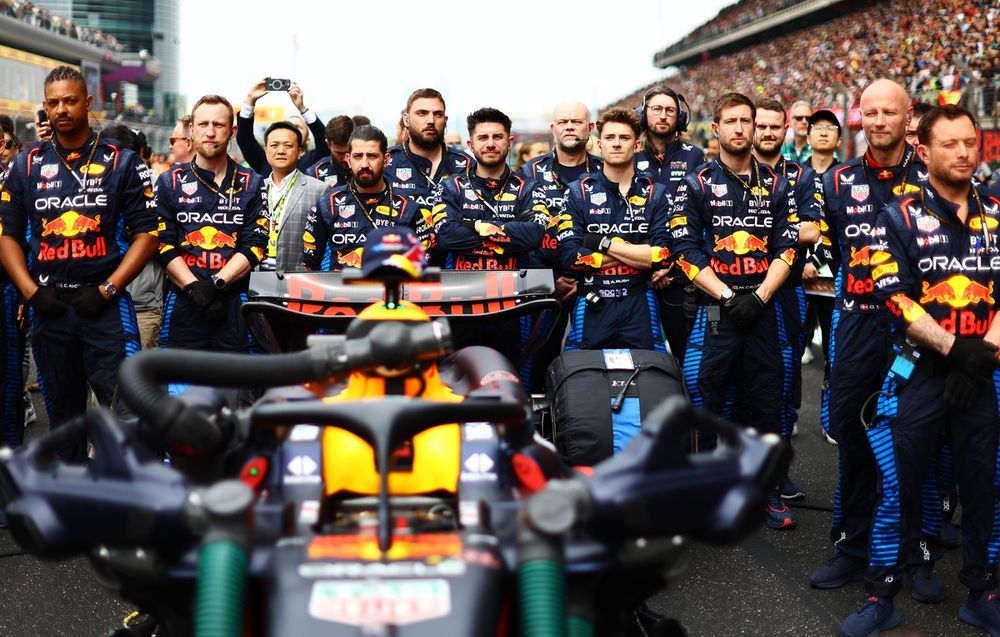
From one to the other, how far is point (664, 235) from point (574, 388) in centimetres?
173

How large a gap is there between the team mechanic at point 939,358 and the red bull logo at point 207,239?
349 centimetres

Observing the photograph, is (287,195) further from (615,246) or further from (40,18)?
(40,18)

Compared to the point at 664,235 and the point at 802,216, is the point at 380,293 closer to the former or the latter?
the point at 664,235

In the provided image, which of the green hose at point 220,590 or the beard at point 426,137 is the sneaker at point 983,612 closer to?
the green hose at point 220,590

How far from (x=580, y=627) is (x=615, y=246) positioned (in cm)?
351

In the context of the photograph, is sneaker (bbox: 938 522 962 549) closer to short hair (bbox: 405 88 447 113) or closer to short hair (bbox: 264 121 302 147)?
short hair (bbox: 405 88 447 113)

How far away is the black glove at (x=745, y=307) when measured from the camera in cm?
523

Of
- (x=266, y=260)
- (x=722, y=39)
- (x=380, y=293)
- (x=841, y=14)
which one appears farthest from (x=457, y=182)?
(x=722, y=39)

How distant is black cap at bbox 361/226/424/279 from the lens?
9.91 ft

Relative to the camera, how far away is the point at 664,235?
18.7 ft

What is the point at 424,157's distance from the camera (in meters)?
6.72

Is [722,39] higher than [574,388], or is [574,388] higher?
[722,39]

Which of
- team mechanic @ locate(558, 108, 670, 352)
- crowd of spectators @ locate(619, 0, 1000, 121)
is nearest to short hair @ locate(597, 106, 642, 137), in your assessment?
team mechanic @ locate(558, 108, 670, 352)

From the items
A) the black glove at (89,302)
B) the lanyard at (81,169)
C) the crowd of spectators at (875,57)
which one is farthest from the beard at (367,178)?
the crowd of spectators at (875,57)
